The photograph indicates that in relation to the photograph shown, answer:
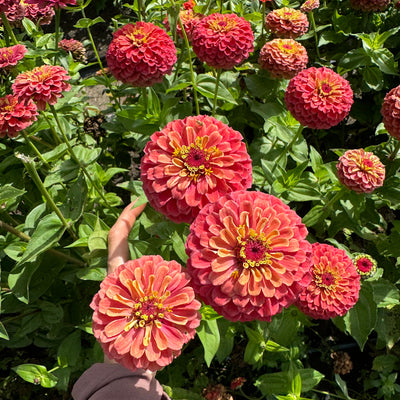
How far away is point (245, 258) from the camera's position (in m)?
0.87

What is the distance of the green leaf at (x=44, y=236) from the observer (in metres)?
1.33

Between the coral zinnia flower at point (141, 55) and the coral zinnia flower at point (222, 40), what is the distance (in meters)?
0.13

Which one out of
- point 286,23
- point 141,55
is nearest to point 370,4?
point 286,23

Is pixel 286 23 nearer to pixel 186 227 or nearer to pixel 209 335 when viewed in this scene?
pixel 186 227

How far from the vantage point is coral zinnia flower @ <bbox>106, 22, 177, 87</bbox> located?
1511mm

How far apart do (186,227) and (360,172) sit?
623mm

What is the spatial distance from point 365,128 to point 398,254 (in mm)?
1043

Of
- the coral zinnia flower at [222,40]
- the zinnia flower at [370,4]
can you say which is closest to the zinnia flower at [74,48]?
the coral zinnia flower at [222,40]

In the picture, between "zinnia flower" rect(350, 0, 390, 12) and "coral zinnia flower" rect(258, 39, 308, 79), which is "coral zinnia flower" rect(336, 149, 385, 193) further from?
"zinnia flower" rect(350, 0, 390, 12)

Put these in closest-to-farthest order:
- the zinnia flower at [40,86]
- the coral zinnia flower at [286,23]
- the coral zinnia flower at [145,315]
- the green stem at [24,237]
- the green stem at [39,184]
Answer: the coral zinnia flower at [145,315] → the green stem at [39,184] → the zinnia flower at [40,86] → the green stem at [24,237] → the coral zinnia flower at [286,23]

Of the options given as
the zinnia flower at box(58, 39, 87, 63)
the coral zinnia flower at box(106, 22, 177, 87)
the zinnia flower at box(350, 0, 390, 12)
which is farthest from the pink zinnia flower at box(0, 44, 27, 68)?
the zinnia flower at box(350, 0, 390, 12)

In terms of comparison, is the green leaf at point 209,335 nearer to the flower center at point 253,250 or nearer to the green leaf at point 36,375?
the flower center at point 253,250

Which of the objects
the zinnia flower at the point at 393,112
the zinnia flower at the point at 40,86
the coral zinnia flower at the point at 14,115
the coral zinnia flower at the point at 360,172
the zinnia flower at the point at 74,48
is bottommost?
the coral zinnia flower at the point at 360,172

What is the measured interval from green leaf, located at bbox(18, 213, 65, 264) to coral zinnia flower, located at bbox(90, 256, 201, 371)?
0.54 m
